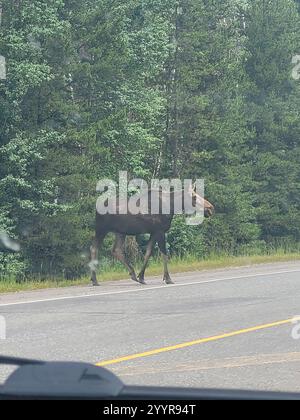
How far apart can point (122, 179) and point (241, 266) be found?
417 centimetres

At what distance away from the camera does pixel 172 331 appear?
14359 mm

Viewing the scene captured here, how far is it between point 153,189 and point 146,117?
932 centimetres

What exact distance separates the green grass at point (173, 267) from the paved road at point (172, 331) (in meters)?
1.11

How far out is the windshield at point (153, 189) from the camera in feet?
44.0

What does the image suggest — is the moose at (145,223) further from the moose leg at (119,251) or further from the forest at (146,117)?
the forest at (146,117)

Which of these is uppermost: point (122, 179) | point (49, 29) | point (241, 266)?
point (49, 29)

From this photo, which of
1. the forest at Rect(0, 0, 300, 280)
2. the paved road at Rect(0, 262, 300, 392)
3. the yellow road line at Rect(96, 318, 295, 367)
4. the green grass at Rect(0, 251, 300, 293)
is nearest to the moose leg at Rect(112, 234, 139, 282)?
the green grass at Rect(0, 251, 300, 293)

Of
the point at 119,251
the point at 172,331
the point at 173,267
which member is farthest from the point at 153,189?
the point at 172,331

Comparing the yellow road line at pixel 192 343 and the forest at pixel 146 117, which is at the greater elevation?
the forest at pixel 146 117

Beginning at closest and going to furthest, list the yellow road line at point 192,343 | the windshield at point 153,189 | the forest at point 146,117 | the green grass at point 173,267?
1. the yellow road line at point 192,343
2. the windshield at point 153,189
3. the green grass at point 173,267
4. the forest at point 146,117

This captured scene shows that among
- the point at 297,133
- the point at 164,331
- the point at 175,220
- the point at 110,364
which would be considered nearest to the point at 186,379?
the point at 110,364

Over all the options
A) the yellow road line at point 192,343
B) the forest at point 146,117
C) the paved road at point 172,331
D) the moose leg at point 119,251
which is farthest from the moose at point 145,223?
the yellow road line at point 192,343
